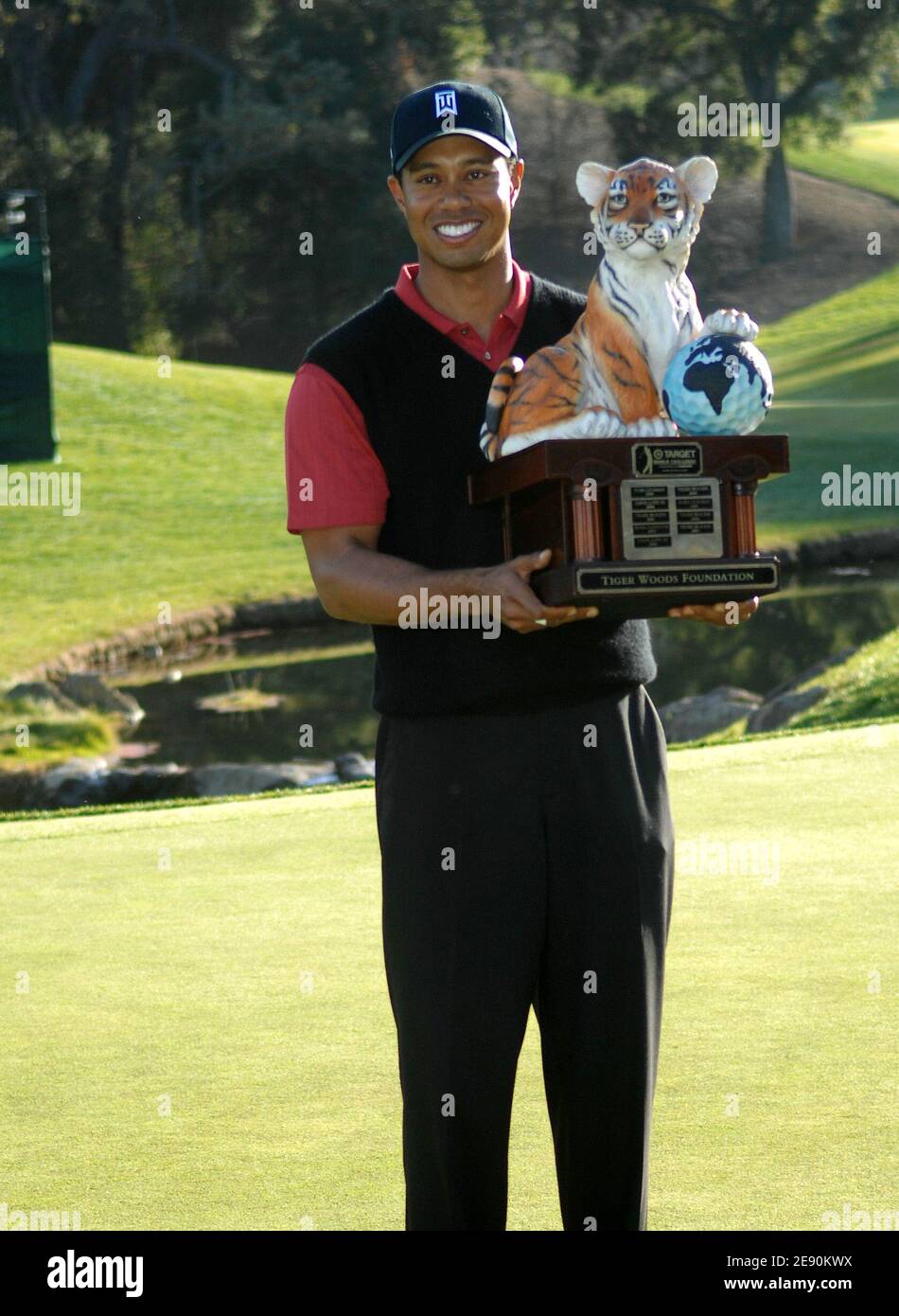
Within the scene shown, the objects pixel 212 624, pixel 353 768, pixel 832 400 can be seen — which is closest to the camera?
pixel 353 768

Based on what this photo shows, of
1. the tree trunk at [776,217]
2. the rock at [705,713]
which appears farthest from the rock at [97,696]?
the tree trunk at [776,217]

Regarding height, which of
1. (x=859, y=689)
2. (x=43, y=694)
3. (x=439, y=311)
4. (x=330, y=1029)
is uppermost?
(x=43, y=694)

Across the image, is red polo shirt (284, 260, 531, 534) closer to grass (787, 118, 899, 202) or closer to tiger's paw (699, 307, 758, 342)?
tiger's paw (699, 307, 758, 342)

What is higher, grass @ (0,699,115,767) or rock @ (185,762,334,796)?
grass @ (0,699,115,767)

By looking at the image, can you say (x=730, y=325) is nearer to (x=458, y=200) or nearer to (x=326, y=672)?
(x=458, y=200)

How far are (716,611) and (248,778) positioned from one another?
9.97 m

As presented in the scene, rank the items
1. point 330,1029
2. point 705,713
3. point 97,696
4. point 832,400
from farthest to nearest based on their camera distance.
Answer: point 832,400 → point 97,696 → point 705,713 → point 330,1029

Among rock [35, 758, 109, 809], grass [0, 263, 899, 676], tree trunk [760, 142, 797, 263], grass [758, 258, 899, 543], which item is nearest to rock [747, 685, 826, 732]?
rock [35, 758, 109, 809]

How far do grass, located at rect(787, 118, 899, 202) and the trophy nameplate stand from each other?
139 ft

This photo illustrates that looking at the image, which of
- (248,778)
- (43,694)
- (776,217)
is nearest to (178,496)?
(43,694)

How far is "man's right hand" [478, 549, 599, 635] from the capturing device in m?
2.31

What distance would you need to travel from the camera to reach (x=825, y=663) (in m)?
14.1

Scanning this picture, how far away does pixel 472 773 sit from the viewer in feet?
8.09

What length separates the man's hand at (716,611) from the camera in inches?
97.5
